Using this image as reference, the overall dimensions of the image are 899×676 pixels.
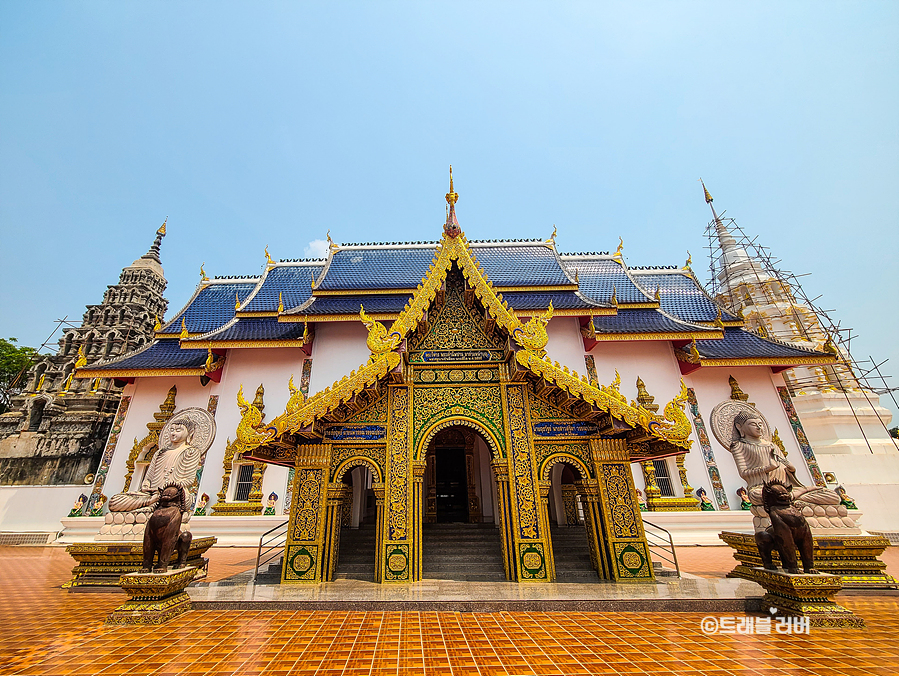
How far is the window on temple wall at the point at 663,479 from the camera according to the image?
37.2 ft

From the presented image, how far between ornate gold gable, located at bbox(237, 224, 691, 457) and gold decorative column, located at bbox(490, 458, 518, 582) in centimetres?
128

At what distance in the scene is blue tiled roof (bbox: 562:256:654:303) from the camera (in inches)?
569

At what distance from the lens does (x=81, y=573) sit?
19.5 feet

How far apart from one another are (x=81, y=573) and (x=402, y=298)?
34.0 ft

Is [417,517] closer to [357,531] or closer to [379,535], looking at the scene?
[379,535]

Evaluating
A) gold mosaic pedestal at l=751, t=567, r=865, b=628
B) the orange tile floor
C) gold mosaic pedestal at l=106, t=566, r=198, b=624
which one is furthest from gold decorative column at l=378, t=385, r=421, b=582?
gold mosaic pedestal at l=751, t=567, r=865, b=628

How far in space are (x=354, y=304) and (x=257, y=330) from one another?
10.6ft

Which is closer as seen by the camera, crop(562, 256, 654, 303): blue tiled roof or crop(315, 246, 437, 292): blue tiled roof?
crop(562, 256, 654, 303): blue tiled roof

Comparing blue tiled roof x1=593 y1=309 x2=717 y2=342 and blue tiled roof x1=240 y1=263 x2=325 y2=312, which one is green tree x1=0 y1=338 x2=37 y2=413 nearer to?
blue tiled roof x1=240 y1=263 x2=325 y2=312

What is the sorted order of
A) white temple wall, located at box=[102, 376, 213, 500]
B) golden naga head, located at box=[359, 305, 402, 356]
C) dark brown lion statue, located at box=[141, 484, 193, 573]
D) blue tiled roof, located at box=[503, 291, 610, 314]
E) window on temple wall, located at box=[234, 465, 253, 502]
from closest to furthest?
1. dark brown lion statue, located at box=[141, 484, 193, 573]
2. golden naga head, located at box=[359, 305, 402, 356]
3. window on temple wall, located at box=[234, 465, 253, 502]
4. white temple wall, located at box=[102, 376, 213, 500]
5. blue tiled roof, located at box=[503, 291, 610, 314]

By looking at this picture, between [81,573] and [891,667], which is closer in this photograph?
[891,667]

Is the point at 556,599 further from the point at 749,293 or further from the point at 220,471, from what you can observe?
the point at 749,293

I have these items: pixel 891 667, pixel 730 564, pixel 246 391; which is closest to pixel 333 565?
pixel 891 667

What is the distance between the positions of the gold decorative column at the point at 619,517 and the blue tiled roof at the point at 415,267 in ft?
30.0
